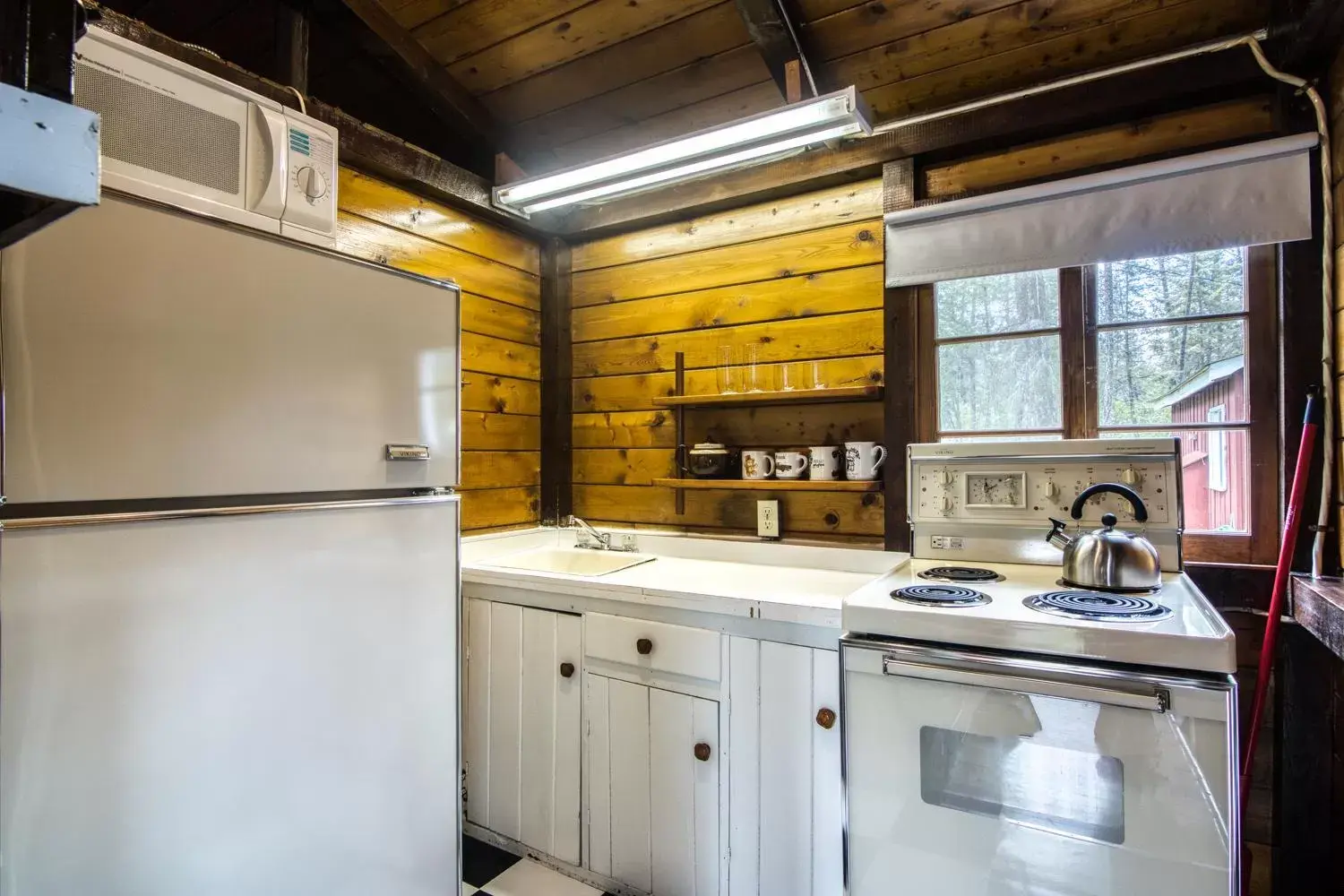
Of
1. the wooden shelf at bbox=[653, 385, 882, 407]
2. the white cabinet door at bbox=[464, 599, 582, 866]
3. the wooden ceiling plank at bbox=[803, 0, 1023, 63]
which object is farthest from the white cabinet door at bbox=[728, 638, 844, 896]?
the wooden ceiling plank at bbox=[803, 0, 1023, 63]

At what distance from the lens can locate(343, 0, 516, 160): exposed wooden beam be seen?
6.83 ft

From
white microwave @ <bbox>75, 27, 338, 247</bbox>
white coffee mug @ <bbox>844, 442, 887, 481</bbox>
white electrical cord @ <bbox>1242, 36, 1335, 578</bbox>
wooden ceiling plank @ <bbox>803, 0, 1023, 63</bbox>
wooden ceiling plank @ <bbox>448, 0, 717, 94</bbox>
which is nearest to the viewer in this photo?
white microwave @ <bbox>75, 27, 338, 247</bbox>

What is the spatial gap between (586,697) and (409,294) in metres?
1.18

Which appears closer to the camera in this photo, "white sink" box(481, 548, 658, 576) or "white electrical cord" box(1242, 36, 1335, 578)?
"white electrical cord" box(1242, 36, 1335, 578)

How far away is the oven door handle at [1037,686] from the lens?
3.87ft

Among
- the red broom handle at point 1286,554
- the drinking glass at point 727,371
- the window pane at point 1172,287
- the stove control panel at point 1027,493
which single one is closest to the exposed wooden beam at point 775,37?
the drinking glass at point 727,371

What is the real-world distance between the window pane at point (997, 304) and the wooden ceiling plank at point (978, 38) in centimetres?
61

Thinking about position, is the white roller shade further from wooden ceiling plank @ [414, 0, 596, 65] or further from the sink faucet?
the sink faucet

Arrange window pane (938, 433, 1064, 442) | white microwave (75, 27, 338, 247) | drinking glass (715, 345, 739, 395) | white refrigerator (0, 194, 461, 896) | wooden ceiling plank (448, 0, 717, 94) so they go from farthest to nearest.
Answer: drinking glass (715, 345, 739, 395) < wooden ceiling plank (448, 0, 717, 94) < window pane (938, 433, 1064, 442) < white microwave (75, 27, 338, 247) < white refrigerator (0, 194, 461, 896)

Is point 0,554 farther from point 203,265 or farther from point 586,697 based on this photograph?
point 586,697

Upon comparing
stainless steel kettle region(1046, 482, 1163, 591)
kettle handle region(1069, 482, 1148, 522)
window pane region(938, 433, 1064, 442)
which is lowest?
stainless steel kettle region(1046, 482, 1163, 591)

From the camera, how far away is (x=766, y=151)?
1866 mm

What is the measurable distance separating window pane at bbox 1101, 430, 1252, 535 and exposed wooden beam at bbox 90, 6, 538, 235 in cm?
219

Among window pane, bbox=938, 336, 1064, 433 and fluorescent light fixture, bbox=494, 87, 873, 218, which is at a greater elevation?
fluorescent light fixture, bbox=494, 87, 873, 218
